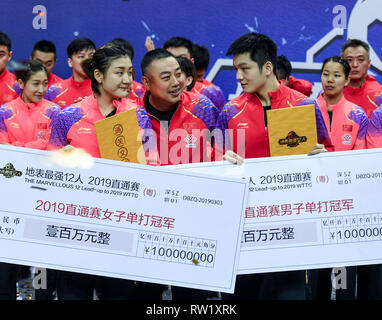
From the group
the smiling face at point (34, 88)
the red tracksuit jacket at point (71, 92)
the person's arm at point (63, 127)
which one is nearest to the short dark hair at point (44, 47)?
the red tracksuit jacket at point (71, 92)

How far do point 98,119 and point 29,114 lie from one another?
153cm

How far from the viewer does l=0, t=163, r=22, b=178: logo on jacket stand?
3.16 meters

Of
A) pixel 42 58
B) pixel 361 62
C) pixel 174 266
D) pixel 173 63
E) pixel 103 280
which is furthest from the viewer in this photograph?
pixel 42 58

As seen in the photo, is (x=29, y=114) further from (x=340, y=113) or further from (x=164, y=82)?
(x=340, y=113)

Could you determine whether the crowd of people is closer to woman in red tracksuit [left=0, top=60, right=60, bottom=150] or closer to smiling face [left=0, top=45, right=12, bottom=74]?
woman in red tracksuit [left=0, top=60, right=60, bottom=150]

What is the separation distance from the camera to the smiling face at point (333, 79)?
472 cm

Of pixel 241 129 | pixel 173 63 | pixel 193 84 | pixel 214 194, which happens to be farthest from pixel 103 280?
pixel 193 84

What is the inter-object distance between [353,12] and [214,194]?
4.15 meters

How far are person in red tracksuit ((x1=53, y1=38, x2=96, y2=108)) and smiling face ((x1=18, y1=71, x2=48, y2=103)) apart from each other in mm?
527

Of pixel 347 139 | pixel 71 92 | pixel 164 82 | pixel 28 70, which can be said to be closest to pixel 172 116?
pixel 164 82

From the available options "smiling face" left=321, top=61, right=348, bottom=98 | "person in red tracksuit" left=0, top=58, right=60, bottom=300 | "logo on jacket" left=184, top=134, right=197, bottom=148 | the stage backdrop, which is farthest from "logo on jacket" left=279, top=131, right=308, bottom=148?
the stage backdrop

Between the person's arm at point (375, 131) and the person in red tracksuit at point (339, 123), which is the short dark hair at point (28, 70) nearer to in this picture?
A: the person in red tracksuit at point (339, 123)

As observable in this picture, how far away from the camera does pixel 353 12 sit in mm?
6637

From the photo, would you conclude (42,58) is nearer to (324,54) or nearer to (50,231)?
(324,54)
